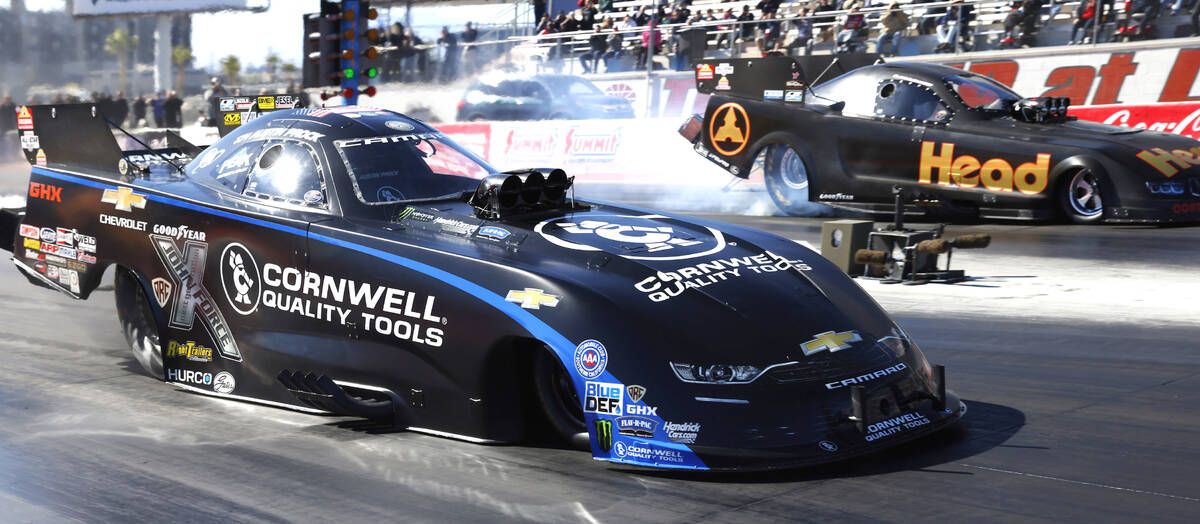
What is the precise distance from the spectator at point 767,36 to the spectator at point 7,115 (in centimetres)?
1733

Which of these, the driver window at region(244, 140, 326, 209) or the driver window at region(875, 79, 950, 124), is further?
the driver window at region(875, 79, 950, 124)

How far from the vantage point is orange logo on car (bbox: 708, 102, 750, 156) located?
48.9 feet

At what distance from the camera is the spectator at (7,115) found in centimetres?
2881

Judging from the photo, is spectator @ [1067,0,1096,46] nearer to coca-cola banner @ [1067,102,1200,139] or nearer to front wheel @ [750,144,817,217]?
coca-cola banner @ [1067,102,1200,139]

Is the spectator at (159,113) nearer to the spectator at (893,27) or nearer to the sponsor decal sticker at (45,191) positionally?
the spectator at (893,27)

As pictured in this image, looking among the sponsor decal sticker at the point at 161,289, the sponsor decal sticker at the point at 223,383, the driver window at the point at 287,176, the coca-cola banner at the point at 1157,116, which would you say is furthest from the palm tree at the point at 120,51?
the sponsor decal sticker at the point at 223,383

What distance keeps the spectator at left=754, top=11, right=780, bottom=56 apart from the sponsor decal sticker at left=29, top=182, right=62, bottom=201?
16.7 m

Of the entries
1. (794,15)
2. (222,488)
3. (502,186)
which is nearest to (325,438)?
(222,488)

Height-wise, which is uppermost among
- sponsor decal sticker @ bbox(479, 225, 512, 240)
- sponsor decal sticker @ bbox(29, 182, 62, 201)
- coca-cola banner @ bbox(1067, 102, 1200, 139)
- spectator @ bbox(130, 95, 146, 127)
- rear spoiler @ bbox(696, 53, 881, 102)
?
rear spoiler @ bbox(696, 53, 881, 102)

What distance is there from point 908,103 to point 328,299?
898 cm

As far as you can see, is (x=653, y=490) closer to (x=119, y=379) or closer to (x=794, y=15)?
(x=119, y=379)

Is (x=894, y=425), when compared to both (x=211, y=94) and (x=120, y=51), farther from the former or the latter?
(x=120, y=51)

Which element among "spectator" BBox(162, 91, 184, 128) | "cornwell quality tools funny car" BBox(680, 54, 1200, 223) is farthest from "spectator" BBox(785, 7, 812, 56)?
"spectator" BBox(162, 91, 184, 128)

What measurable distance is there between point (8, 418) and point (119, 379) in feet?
3.11
